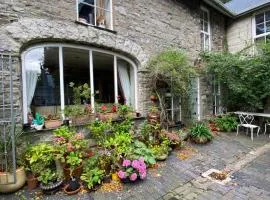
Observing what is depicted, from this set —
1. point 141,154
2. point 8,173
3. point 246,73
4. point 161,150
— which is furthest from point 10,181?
point 246,73

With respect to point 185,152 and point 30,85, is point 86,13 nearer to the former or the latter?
point 30,85

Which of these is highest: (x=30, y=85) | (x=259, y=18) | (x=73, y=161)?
(x=259, y=18)

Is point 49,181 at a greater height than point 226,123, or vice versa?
point 226,123

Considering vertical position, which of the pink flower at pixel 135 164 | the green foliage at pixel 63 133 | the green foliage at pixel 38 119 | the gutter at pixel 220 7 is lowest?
the pink flower at pixel 135 164

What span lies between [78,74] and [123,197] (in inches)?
115

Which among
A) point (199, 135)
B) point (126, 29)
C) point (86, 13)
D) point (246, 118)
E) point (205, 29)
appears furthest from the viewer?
point (205, 29)

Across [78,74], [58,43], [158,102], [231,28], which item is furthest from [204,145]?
[231,28]

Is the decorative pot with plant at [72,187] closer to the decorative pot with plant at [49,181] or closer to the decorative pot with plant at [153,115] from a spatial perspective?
the decorative pot with plant at [49,181]

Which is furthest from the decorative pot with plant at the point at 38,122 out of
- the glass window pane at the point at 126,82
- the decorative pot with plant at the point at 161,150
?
the decorative pot with plant at the point at 161,150

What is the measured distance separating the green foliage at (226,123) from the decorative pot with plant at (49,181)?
6.11 metres

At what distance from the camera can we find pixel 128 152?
4043 mm

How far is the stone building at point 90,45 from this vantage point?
13.0 ft

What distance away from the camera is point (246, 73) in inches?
287

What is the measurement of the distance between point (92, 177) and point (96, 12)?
12.7 feet
